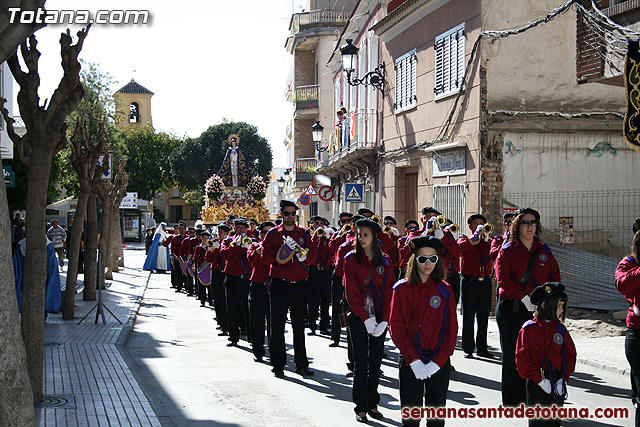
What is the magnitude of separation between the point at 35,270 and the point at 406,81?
14.8 metres

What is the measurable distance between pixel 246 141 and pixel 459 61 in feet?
187

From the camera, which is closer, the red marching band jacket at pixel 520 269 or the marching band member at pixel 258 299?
the red marching band jacket at pixel 520 269

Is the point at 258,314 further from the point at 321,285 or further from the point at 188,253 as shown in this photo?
the point at 188,253

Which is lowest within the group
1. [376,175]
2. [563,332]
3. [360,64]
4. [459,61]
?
[563,332]

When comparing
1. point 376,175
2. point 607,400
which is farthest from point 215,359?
point 376,175

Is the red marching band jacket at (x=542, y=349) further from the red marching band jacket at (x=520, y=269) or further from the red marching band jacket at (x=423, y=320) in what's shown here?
the red marching band jacket at (x=520, y=269)

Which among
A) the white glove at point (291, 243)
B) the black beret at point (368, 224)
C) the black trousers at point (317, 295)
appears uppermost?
the black beret at point (368, 224)

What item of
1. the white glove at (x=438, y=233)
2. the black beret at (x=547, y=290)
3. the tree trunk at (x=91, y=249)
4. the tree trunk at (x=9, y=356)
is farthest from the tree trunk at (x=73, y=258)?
the black beret at (x=547, y=290)

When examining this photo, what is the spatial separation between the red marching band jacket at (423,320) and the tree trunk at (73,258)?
32.5 feet

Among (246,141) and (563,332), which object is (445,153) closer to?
(563,332)

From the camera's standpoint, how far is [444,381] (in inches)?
220

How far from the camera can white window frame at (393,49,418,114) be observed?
20.2m

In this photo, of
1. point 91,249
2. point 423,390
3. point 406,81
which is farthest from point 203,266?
point 423,390

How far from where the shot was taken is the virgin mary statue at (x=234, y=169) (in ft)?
134
